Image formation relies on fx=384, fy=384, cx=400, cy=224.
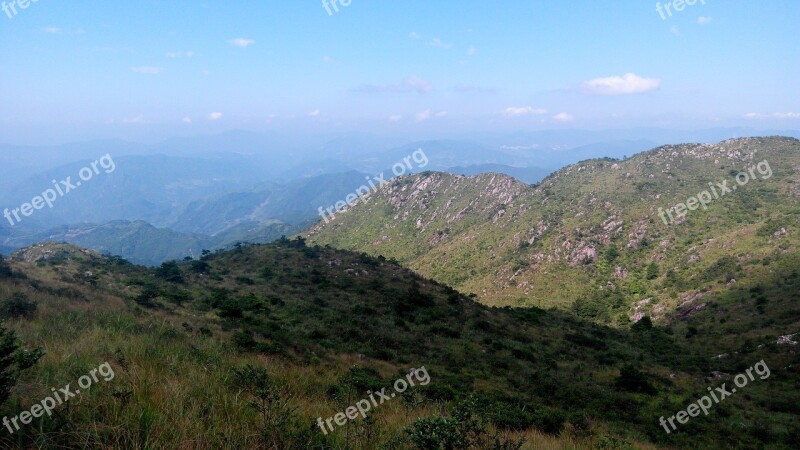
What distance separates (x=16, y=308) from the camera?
33.9 feet

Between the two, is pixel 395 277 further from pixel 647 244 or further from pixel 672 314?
pixel 647 244

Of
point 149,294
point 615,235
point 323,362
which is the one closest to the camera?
point 323,362

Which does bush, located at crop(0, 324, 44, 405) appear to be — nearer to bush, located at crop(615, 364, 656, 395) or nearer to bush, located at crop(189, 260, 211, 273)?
bush, located at crop(615, 364, 656, 395)

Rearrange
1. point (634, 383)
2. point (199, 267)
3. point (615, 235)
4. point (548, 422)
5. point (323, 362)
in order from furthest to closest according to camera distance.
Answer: point (615, 235) < point (199, 267) < point (634, 383) < point (323, 362) < point (548, 422)

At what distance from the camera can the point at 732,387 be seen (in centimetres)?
2589

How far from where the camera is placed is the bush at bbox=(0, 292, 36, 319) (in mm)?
9745

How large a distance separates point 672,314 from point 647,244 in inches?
1039

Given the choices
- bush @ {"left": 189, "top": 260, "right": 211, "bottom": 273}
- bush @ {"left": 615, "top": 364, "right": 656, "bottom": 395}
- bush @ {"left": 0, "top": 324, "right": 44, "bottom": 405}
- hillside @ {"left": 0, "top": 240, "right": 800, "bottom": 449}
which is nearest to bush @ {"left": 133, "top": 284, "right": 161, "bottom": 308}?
hillside @ {"left": 0, "top": 240, "right": 800, "bottom": 449}

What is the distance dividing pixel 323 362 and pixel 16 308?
916 centimetres

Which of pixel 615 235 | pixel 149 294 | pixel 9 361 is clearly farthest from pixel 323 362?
pixel 615 235

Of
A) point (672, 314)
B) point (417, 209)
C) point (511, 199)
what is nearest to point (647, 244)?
point (672, 314)

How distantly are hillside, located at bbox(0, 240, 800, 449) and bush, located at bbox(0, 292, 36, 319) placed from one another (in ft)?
0.24

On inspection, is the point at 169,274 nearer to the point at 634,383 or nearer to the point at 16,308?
the point at 16,308

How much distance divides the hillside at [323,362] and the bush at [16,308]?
73 millimetres
